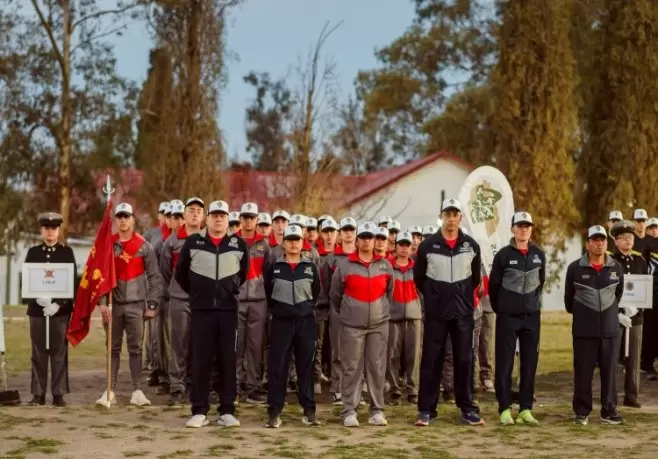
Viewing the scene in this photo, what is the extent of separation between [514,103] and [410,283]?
49.8ft

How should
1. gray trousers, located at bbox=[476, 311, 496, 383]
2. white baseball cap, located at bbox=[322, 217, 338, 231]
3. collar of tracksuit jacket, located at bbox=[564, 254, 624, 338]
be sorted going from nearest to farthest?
collar of tracksuit jacket, located at bbox=[564, 254, 624, 338] < white baseball cap, located at bbox=[322, 217, 338, 231] < gray trousers, located at bbox=[476, 311, 496, 383]

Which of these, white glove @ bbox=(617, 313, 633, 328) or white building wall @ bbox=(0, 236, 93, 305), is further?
white building wall @ bbox=(0, 236, 93, 305)

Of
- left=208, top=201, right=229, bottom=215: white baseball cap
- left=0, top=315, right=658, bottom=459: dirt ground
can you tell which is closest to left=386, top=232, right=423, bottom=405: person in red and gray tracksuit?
left=0, top=315, right=658, bottom=459: dirt ground

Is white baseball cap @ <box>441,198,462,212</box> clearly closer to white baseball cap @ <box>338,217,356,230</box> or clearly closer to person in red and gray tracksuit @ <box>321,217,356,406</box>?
person in red and gray tracksuit @ <box>321,217,356,406</box>

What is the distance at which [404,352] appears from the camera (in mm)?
13203

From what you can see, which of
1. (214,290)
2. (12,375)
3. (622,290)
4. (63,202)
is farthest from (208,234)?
(63,202)

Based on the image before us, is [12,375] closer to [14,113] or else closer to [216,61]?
[216,61]

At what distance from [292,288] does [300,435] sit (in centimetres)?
158

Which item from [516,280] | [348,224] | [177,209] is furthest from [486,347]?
[177,209]

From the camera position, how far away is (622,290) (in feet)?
39.0

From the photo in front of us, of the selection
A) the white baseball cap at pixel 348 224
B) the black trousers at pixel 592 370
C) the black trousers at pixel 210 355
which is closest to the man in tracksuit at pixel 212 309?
the black trousers at pixel 210 355

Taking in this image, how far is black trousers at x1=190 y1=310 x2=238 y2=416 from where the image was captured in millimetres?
11125

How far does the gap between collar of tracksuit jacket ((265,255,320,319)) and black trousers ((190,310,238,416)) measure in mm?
497

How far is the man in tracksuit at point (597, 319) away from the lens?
11.6 m
